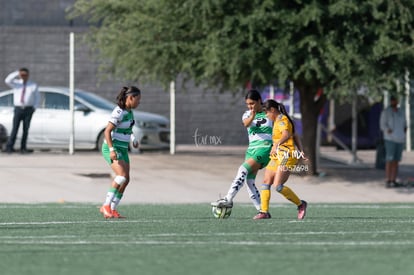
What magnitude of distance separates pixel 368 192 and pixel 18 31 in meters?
13.5

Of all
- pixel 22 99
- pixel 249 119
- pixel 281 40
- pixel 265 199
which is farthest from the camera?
pixel 22 99

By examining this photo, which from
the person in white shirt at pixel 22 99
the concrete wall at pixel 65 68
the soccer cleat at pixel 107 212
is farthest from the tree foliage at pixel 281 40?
the soccer cleat at pixel 107 212

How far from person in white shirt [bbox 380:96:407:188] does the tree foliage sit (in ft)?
3.74

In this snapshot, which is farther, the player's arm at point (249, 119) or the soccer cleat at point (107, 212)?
the soccer cleat at point (107, 212)

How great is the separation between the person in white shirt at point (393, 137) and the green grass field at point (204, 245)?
9.73 m

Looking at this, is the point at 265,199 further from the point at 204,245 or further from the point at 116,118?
the point at 204,245

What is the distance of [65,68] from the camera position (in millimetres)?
35344

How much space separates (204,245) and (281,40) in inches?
554

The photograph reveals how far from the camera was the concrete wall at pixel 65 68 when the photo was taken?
117 ft

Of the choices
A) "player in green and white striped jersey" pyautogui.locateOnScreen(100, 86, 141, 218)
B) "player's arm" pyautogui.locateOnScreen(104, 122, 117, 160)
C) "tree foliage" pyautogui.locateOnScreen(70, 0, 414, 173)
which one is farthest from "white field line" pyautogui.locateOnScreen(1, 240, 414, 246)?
"tree foliage" pyautogui.locateOnScreen(70, 0, 414, 173)

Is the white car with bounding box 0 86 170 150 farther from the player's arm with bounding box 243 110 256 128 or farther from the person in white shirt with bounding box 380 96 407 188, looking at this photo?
the player's arm with bounding box 243 110 256 128

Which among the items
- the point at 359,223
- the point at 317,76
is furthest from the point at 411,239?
the point at 317,76

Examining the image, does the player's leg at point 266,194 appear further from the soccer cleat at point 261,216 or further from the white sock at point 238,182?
the white sock at point 238,182

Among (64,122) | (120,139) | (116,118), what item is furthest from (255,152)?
(64,122)
